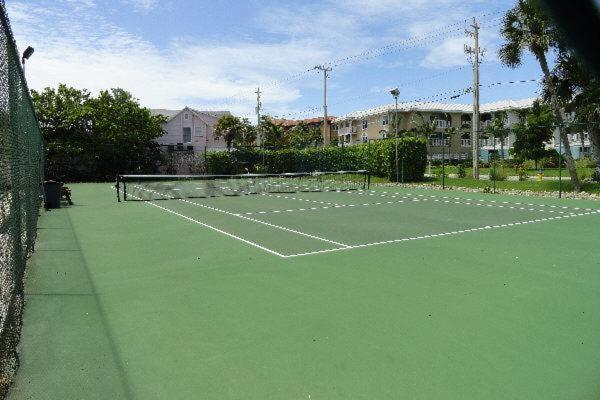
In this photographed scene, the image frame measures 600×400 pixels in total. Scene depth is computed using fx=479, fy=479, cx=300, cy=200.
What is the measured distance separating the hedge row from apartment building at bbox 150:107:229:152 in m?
16.5

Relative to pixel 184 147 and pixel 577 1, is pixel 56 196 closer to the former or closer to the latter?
pixel 577 1

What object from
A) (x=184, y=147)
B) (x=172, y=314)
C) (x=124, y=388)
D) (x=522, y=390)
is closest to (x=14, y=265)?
(x=172, y=314)

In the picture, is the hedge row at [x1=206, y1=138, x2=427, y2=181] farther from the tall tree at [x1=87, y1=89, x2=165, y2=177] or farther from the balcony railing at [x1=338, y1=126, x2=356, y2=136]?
the balcony railing at [x1=338, y1=126, x2=356, y2=136]

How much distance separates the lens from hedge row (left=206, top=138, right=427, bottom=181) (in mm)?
28719

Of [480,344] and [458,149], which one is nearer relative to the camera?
[480,344]

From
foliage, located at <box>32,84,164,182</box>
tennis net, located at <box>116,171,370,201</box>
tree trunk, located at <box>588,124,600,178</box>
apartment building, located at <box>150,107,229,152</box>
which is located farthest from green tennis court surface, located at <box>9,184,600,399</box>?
apartment building, located at <box>150,107,229,152</box>

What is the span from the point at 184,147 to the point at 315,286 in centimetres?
5406

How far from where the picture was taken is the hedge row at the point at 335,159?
28719 millimetres

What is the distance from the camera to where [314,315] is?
524cm

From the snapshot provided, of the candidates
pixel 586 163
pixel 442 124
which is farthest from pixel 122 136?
pixel 442 124

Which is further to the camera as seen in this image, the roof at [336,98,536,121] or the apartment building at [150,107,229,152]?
the roof at [336,98,536,121]

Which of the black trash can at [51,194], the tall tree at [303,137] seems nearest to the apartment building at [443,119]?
the tall tree at [303,137]

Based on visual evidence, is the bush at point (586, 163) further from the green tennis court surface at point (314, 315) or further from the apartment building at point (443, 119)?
the green tennis court surface at point (314, 315)

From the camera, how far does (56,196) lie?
16.5 metres
